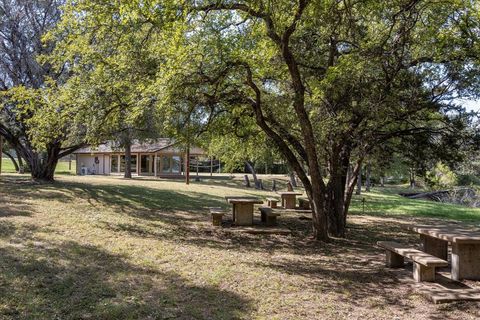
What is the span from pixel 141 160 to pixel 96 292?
3411 centimetres

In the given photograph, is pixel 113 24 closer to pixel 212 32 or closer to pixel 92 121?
pixel 212 32

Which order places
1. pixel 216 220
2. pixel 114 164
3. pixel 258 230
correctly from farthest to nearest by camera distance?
pixel 114 164 < pixel 216 220 < pixel 258 230

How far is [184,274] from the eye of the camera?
616cm

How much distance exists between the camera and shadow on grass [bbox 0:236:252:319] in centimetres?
453

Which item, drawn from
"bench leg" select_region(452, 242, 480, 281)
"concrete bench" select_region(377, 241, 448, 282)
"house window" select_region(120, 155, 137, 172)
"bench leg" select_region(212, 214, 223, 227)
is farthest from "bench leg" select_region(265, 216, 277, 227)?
"house window" select_region(120, 155, 137, 172)

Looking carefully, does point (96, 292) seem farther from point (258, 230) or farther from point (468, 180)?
point (468, 180)

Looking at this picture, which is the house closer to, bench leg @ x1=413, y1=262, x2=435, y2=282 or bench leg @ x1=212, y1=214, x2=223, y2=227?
bench leg @ x1=212, y1=214, x2=223, y2=227

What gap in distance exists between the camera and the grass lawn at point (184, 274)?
15.8 feet

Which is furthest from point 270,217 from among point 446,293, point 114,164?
point 114,164

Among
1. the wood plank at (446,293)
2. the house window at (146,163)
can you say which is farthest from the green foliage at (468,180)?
the wood plank at (446,293)

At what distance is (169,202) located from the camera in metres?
16.2

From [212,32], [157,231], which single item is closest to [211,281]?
[157,231]

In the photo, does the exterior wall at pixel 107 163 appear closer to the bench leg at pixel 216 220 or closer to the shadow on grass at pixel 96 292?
the bench leg at pixel 216 220

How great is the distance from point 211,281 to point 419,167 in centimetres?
751
